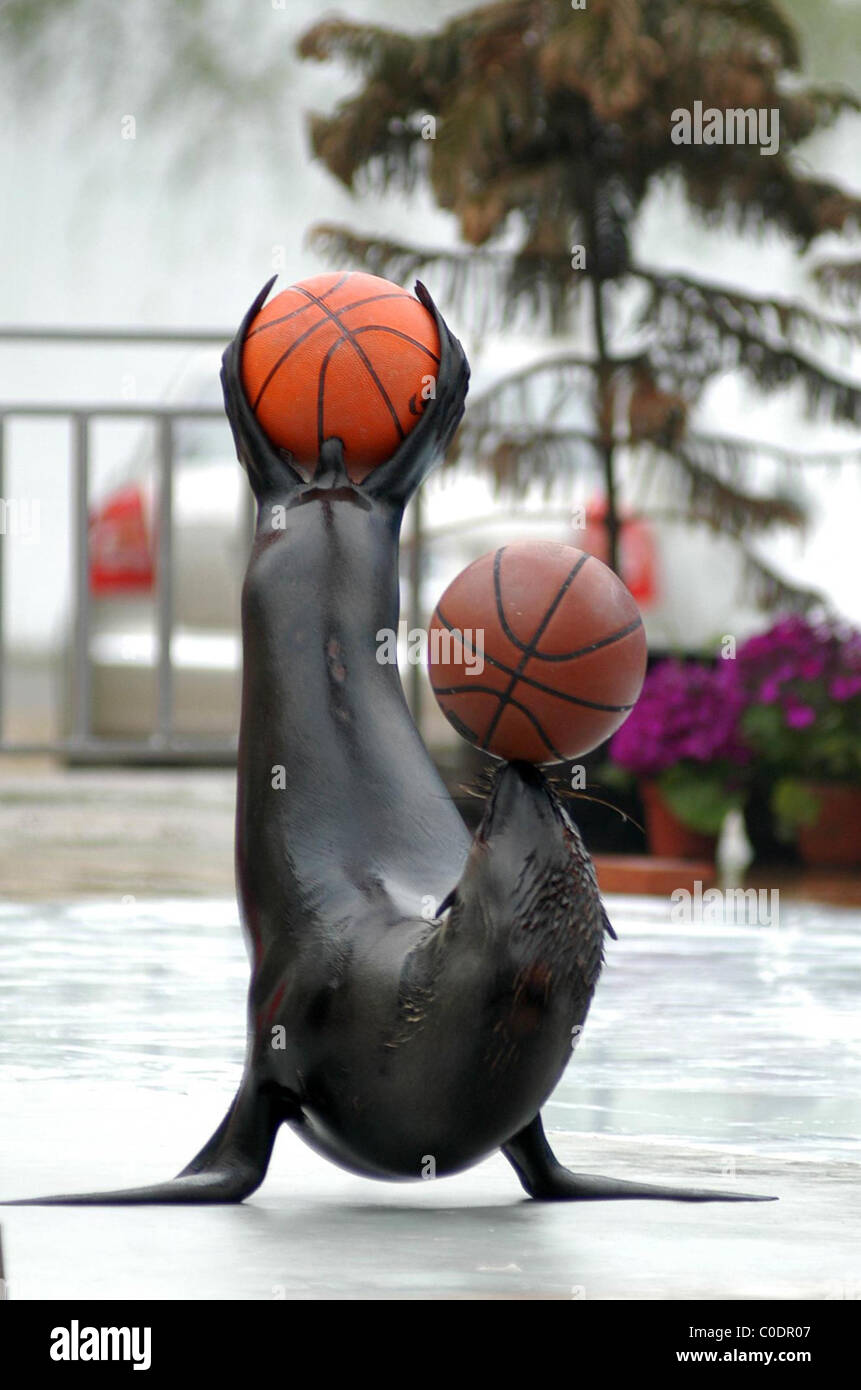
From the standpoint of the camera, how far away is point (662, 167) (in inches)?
510

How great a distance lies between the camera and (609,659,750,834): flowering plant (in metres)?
11.0

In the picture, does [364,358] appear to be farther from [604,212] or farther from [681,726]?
[604,212]

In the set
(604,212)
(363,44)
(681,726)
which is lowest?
(681,726)

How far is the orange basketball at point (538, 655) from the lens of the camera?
4195 mm

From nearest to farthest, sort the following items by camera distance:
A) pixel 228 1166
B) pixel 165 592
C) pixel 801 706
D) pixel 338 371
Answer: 1. pixel 228 1166
2. pixel 338 371
3. pixel 801 706
4. pixel 165 592

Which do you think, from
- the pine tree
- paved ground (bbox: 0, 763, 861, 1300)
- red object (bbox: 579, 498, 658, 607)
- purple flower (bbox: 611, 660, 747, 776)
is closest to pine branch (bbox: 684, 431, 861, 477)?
the pine tree

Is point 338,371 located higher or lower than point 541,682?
higher

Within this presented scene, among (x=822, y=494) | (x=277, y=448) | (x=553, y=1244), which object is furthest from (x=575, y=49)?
(x=553, y=1244)

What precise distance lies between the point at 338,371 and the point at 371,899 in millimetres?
1006

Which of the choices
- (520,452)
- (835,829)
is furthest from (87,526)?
(835,829)

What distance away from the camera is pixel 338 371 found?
4.80m

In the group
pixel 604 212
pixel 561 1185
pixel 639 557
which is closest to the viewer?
pixel 561 1185

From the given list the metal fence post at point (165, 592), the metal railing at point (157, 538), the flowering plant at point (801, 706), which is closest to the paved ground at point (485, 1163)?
the flowering plant at point (801, 706)

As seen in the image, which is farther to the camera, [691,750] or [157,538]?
[157,538]
